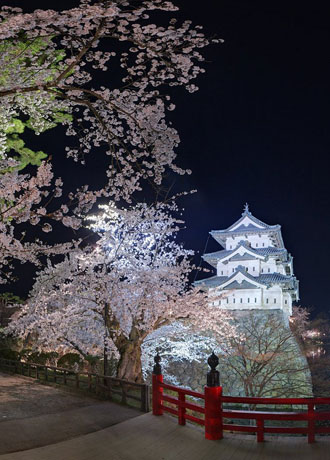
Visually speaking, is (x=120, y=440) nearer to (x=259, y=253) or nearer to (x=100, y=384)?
(x=100, y=384)

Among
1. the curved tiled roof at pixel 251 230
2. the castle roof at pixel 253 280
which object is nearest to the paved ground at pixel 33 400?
the castle roof at pixel 253 280

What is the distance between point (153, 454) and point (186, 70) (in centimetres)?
731

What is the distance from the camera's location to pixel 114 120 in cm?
1062

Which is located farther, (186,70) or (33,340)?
(33,340)

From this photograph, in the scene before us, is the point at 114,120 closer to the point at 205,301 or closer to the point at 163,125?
the point at 163,125

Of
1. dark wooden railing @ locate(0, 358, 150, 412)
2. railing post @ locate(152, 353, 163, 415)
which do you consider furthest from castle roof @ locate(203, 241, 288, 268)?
railing post @ locate(152, 353, 163, 415)

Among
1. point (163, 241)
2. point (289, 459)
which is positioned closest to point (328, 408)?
point (163, 241)

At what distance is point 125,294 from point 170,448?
10641 millimetres

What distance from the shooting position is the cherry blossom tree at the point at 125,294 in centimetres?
1650

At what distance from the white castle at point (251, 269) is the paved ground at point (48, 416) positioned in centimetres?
2582

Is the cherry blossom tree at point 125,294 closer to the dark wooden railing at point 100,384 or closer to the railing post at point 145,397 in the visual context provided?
the dark wooden railing at point 100,384

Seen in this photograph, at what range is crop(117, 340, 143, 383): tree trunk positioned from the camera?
52.1 ft

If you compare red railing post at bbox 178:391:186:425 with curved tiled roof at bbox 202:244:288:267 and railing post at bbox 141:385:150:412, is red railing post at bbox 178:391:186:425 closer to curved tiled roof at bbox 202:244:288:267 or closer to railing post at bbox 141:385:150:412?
railing post at bbox 141:385:150:412

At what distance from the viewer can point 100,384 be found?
13477 mm
